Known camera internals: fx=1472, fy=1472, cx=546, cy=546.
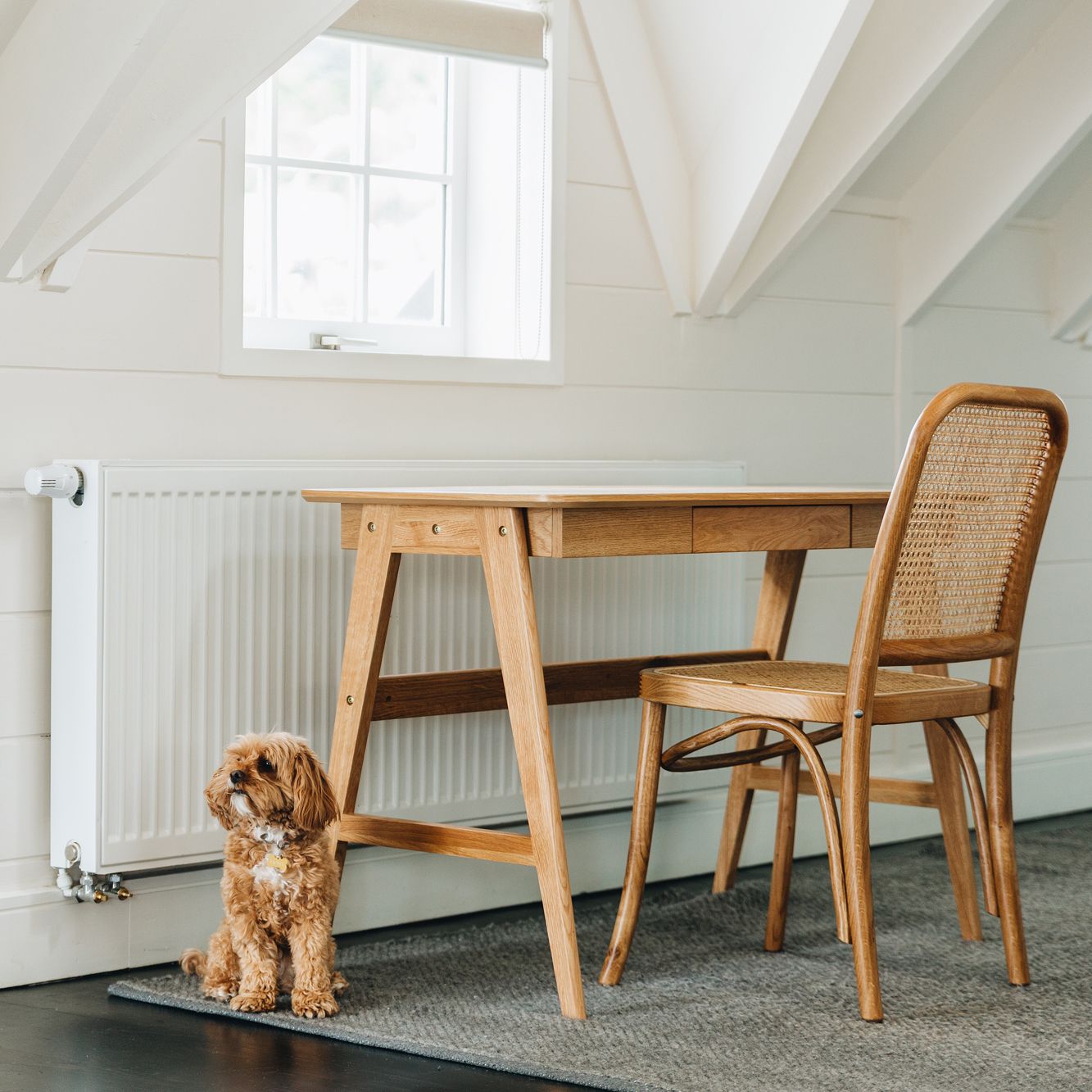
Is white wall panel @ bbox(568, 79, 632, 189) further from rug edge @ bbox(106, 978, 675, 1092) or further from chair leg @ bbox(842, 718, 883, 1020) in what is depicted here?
rug edge @ bbox(106, 978, 675, 1092)

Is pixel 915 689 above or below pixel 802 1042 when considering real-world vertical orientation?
above

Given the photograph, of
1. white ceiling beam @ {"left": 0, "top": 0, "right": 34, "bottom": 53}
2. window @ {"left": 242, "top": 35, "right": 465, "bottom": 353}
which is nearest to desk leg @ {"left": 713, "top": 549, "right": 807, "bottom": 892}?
window @ {"left": 242, "top": 35, "right": 465, "bottom": 353}

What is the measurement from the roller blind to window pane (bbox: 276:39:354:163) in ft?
0.25

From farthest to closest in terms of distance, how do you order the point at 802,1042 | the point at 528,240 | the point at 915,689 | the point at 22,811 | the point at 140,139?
the point at 528,240, the point at 22,811, the point at 915,689, the point at 802,1042, the point at 140,139

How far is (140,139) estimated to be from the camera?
1801 millimetres

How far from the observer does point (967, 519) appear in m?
2.03

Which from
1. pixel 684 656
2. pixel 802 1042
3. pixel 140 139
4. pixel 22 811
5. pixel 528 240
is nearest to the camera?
pixel 140 139

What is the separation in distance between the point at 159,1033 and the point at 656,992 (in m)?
0.70

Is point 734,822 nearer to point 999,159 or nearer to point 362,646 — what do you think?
point 362,646

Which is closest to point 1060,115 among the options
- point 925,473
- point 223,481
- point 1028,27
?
point 1028,27

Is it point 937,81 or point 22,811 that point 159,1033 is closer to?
point 22,811

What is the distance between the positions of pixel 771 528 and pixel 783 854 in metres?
0.60

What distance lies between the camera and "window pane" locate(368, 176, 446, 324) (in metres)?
2.68

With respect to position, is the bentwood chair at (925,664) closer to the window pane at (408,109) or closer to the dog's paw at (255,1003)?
the dog's paw at (255,1003)
